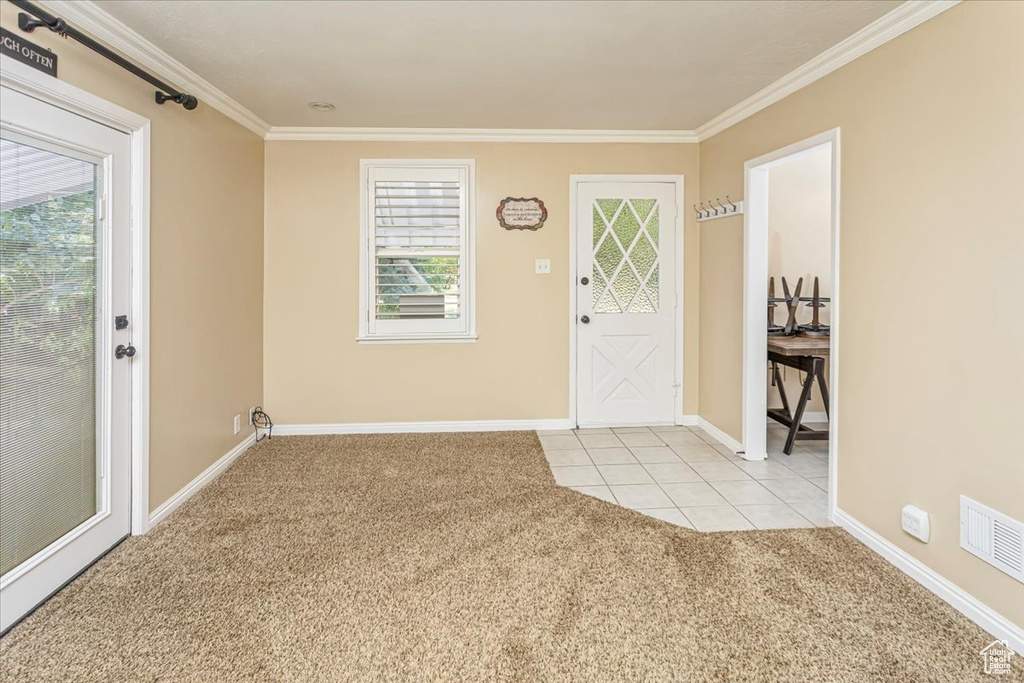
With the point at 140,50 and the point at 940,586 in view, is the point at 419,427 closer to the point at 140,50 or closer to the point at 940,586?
the point at 140,50

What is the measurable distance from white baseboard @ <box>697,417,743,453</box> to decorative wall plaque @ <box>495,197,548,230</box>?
213cm

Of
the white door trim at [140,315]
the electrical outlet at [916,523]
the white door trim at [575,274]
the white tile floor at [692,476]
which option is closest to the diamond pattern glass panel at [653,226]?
the white door trim at [575,274]

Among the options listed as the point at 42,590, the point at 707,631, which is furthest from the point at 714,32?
the point at 42,590

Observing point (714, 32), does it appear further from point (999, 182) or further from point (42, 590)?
point (42, 590)

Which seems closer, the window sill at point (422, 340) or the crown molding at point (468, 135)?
the crown molding at point (468, 135)

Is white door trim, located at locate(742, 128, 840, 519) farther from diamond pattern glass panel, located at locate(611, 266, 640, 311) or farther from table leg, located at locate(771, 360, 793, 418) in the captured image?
diamond pattern glass panel, located at locate(611, 266, 640, 311)

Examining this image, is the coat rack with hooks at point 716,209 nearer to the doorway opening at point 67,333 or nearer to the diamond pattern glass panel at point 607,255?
the diamond pattern glass panel at point 607,255

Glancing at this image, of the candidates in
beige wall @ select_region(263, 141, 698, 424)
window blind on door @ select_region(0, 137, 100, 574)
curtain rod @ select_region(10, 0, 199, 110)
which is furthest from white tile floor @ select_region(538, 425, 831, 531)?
curtain rod @ select_region(10, 0, 199, 110)

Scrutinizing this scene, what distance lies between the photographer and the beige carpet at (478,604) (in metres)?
1.70

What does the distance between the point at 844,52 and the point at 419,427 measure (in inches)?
144

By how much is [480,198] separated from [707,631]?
131 inches

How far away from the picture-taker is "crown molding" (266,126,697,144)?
13.3 feet

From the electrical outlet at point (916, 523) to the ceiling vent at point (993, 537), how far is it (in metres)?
0.15

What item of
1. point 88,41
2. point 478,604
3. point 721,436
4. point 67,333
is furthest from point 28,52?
point 721,436
